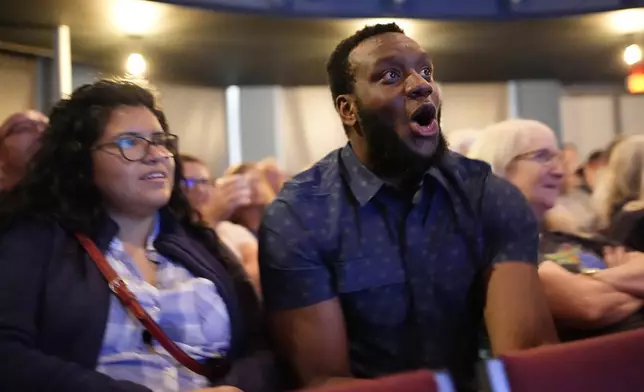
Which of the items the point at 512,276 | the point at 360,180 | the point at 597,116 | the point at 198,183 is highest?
the point at 597,116

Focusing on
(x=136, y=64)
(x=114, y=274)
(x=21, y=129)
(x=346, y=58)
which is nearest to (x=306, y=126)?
(x=136, y=64)

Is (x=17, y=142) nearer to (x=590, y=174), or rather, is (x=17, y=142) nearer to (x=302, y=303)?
(x=302, y=303)

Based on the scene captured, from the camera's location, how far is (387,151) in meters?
1.35

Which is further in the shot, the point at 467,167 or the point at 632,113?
the point at 632,113

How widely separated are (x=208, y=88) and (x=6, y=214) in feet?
12.9

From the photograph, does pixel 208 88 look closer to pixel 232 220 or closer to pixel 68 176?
pixel 232 220

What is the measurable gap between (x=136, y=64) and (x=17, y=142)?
2.34 m


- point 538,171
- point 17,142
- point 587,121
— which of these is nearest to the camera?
point 17,142

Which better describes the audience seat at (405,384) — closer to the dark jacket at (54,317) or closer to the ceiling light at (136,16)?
the dark jacket at (54,317)

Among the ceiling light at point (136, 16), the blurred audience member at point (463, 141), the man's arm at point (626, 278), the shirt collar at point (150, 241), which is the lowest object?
the man's arm at point (626, 278)

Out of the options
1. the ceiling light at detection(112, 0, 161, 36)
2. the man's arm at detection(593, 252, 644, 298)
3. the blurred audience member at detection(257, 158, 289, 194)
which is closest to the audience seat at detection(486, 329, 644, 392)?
the man's arm at detection(593, 252, 644, 298)

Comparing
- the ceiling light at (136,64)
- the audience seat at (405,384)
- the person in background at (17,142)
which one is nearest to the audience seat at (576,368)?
the audience seat at (405,384)

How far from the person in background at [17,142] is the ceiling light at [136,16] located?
4.84 ft

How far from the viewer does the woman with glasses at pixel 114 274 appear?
3.82 ft
